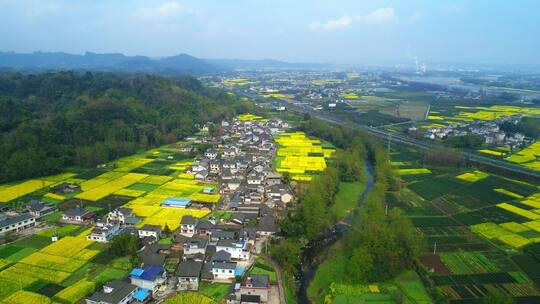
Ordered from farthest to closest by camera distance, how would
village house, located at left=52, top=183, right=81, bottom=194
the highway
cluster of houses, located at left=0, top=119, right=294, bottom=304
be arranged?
the highway, village house, located at left=52, top=183, right=81, bottom=194, cluster of houses, located at left=0, top=119, right=294, bottom=304

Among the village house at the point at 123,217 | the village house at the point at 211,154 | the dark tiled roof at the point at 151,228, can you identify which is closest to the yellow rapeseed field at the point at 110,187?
the village house at the point at 123,217

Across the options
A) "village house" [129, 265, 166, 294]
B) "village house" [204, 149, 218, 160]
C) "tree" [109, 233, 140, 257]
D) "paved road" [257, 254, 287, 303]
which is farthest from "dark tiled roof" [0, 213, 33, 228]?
"village house" [204, 149, 218, 160]

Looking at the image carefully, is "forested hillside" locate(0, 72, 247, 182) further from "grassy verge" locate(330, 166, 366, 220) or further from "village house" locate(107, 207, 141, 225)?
"grassy verge" locate(330, 166, 366, 220)

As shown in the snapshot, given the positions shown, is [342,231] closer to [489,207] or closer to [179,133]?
[489,207]

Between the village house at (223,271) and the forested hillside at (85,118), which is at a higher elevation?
the forested hillside at (85,118)

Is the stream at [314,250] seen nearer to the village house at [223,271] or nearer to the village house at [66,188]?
the village house at [223,271]

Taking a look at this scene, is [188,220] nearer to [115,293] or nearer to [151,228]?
[151,228]

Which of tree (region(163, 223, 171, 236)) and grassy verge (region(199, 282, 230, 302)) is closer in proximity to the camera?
grassy verge (region(199, 282, 230, 302))
